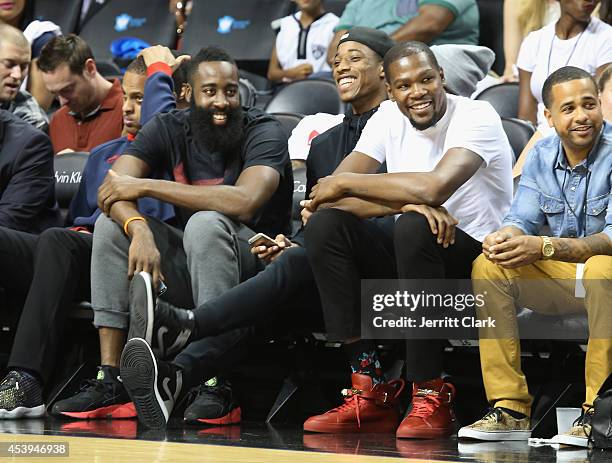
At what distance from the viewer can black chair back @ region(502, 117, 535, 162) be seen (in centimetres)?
470

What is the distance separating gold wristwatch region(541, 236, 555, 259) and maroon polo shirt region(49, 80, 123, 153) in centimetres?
268

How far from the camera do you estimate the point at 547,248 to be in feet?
11.2

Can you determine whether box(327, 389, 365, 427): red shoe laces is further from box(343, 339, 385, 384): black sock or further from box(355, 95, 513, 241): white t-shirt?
box(355, 95, 513, 241): white t-shirt

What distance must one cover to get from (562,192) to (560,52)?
186 centimetres

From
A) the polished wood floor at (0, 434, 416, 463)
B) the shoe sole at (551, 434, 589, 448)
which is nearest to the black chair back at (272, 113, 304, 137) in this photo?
the polished wood floor at (0, 434, 416, 463)

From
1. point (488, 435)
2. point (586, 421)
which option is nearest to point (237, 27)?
point (488, 435)

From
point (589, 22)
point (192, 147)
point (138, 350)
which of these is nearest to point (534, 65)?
point (589, 22)

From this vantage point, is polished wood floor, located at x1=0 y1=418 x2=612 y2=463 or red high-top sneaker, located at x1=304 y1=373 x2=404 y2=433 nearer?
polished wood floor, located at x1=0 y1=418 x2=612 y2=463

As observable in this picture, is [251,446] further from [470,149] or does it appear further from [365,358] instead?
[470,149]

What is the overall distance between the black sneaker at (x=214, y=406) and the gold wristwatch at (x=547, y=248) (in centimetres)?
117

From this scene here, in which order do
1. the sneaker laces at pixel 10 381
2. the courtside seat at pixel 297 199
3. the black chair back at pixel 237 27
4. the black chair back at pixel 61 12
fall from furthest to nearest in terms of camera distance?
1. the black chair back at pixel 61 12
2. the black chair back at pixel 237 27
3. the courtside seat at pixel 297 199
4. the sneaker laces at pixel 10 381

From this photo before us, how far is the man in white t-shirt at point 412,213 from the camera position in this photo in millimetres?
3508

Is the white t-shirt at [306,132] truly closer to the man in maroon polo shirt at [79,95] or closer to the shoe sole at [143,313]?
the man in maroon polo shirt at [79,95]

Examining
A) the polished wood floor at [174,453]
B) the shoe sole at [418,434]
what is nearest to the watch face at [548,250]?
the shoe sole at [418,434]
